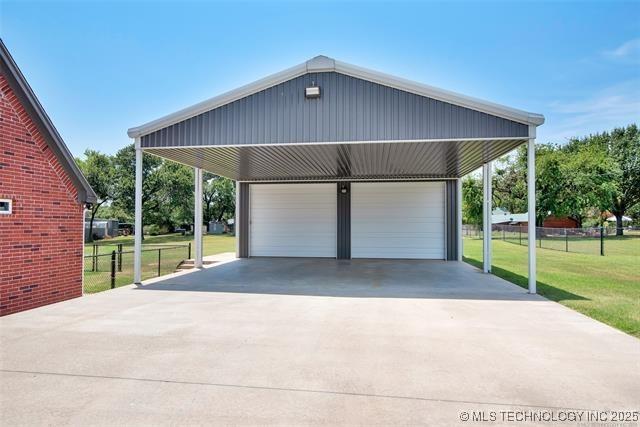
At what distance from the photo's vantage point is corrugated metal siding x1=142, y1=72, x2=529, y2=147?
24.3ft

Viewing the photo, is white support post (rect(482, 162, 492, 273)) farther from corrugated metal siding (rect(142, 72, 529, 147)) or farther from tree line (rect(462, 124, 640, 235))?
tree line (rect(462, 124, 640, 235))

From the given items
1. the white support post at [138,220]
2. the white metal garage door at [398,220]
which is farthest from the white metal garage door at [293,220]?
the white support post at [138,220]

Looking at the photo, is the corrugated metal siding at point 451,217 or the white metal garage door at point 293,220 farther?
the white metal garage door at point 293,220

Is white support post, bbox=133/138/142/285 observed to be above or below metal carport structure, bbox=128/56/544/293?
below

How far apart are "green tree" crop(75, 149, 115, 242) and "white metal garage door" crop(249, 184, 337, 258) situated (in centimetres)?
2402

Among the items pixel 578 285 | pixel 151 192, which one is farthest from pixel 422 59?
pixel 151 192

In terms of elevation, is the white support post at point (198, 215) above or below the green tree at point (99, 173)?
below

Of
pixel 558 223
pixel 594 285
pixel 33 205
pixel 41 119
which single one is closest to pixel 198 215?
pixel 33 205

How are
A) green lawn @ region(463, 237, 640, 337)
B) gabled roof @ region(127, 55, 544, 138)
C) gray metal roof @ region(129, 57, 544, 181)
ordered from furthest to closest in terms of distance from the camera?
1. gray metal roof @ region(129, 57, 544, 181)
2. gabled roof @ region(127, 55, 544, 138)
3. green lawn @ region(463, 237, 640, 337)

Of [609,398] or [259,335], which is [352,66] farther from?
[609,398]

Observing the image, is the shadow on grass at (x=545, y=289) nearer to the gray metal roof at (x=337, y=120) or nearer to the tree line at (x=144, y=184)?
the gray metal roof at (x=337, y=120)

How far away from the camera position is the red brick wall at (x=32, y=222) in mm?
5535

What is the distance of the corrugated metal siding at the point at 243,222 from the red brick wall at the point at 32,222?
8038mm

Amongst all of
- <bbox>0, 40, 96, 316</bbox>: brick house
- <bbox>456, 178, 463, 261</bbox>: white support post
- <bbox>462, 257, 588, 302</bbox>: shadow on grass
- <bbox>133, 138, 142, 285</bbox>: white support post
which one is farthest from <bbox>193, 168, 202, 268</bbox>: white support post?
<bbox>456, 178, 463, 261</bbox>: white support post
